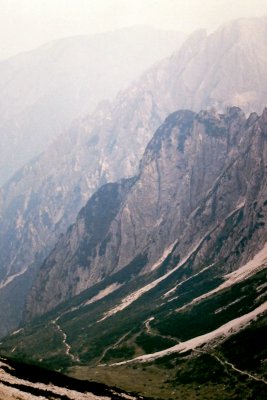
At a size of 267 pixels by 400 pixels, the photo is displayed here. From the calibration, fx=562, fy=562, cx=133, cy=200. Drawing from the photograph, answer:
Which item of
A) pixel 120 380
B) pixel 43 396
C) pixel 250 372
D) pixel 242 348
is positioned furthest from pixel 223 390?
pixel 43 396

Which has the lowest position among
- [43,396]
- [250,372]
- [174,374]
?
[174,374]

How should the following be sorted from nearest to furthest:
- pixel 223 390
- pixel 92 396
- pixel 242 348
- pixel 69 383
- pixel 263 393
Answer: pixel 92 396, pixel 69 383, pixel 263 393, pixel 223 390, pixel 242 348

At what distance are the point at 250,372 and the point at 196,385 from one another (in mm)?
19373

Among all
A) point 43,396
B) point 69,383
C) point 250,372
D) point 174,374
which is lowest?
point 174,374

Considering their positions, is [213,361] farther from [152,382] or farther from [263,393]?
[263,393]

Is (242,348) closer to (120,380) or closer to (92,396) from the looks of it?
(120,380)

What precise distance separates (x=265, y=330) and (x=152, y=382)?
42035 mm

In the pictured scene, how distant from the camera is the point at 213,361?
616 feet

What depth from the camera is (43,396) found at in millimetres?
98125

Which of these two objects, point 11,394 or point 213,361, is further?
point 213,361

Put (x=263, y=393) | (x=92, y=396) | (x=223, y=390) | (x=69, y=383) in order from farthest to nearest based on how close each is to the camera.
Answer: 1. (x=223, y=390)
2. (x=263, y=393)
3. (x=69, y=383)
4. (x=92, y=396)

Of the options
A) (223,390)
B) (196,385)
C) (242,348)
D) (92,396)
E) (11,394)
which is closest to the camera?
(11,394)

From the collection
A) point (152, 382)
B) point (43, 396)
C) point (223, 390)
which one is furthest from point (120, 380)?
point (43, 396)

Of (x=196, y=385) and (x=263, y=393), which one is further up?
(x=263, y=393)
